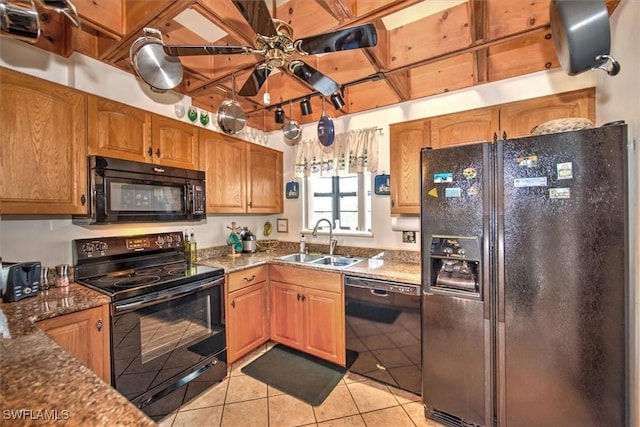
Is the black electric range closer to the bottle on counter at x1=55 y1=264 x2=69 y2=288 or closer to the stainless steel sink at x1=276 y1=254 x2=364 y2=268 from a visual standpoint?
the bottle on counter at x1=55 y1=264 x2=69 y2=288

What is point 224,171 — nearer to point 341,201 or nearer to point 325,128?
point 325,128

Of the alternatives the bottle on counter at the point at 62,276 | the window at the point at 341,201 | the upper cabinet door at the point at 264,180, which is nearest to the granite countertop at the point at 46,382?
the bottle on counter at the point at 62,276

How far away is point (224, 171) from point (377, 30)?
5.96ft

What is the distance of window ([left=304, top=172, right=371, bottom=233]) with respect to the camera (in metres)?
2.93

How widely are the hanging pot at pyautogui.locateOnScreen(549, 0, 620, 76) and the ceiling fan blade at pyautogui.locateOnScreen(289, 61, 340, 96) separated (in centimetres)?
110

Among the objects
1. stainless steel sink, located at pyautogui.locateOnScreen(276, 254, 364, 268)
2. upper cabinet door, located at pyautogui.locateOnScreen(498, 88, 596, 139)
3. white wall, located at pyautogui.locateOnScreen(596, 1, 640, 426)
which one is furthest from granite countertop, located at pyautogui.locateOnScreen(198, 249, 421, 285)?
upper cabinet door, located at pyautogui.locateOnScreen(498, 88, 596, 139)

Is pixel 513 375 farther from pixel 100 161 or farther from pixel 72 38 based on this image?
pixel 72 38

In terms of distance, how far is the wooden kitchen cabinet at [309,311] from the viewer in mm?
2281

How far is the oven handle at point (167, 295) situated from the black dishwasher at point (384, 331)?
1.11 metres

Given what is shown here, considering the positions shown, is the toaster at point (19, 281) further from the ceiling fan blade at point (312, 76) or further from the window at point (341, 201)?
the window at point (341, 201)

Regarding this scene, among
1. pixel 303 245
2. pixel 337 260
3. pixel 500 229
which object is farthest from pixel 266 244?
pixel 500 229

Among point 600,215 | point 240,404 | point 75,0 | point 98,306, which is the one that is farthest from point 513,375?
point 75,0

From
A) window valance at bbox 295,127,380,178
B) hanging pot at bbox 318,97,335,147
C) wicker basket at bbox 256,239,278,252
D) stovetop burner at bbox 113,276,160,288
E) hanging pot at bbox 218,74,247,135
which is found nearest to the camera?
stovetop burner at bbox 113,276,160,288

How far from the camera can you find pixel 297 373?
2285 mm
